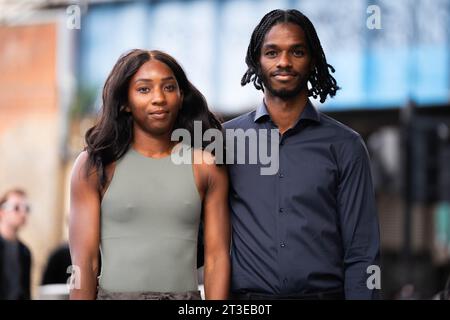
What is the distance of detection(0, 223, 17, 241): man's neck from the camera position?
460cm

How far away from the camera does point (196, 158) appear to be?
9.02 feet

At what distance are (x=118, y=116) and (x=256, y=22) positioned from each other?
357 inches

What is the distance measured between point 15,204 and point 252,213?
2495 millimetres

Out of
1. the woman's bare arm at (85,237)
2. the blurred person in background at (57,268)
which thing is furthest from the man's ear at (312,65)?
the blurred person in background at (57,268)

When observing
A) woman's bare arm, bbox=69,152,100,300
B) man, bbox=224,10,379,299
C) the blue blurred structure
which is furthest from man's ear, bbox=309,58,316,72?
the blue blurred structure

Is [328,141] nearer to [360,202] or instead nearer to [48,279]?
[360,202]

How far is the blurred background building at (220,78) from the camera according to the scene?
12.2 metres

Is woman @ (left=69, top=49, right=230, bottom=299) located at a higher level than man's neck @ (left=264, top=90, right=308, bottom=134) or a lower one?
lower

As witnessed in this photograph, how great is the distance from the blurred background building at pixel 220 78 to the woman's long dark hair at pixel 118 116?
772 cm

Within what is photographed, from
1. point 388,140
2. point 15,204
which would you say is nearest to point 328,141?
point 15,204

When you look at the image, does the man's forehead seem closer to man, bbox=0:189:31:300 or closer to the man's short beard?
the man's short beard

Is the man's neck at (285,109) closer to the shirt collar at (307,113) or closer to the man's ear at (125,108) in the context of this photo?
the shirt collar at (307,113)

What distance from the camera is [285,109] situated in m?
2.93
